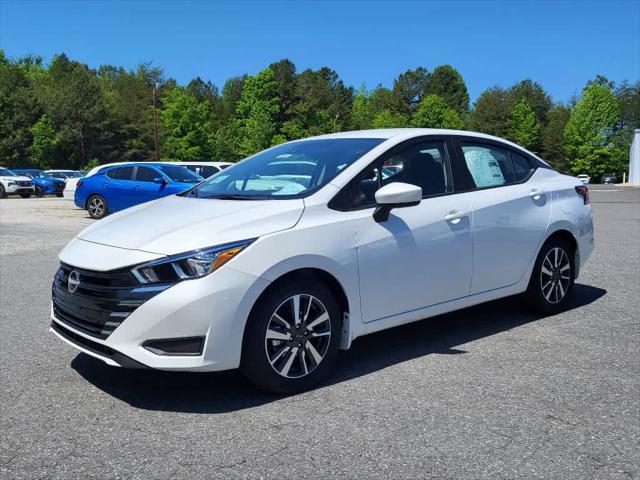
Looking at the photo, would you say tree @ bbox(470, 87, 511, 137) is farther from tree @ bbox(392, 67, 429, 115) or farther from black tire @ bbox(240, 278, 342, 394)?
black tire @ bbox(240, 278, 342, 394)

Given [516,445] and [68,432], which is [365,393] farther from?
[68,432]

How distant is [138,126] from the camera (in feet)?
220

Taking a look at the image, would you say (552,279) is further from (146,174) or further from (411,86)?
(411,86)

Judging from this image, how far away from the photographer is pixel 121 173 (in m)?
16.8

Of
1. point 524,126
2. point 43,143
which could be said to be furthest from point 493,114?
point 43,143

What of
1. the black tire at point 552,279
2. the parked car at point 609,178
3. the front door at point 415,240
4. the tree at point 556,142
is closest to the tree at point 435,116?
the tree at point 556,142

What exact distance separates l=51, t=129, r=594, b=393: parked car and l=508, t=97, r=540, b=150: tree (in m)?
84.6

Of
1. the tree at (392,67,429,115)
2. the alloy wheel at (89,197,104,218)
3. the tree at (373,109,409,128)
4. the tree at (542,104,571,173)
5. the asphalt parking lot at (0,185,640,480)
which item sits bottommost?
the asphalt parking lot at (0,185,640,480)

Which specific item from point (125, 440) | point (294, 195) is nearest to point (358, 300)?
point (294, 195)

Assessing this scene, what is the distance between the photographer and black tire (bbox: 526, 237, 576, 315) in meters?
5.59

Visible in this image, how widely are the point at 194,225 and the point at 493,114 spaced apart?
8853cm

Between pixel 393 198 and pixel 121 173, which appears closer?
pixel 393 198

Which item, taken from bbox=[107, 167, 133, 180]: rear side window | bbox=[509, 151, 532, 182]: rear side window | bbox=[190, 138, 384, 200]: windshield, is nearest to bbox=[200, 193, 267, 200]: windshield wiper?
bbox=[190, 138, 384, 200]: windshield

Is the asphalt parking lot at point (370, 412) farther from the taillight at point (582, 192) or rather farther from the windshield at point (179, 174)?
the windshield at point (179, 174)
